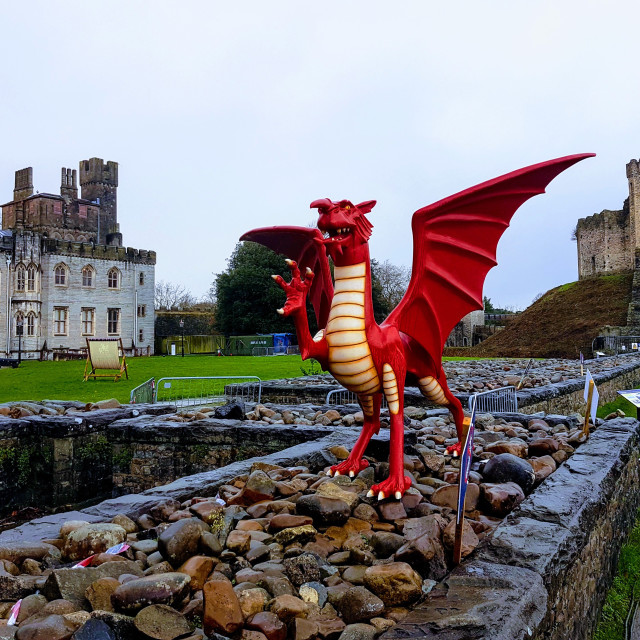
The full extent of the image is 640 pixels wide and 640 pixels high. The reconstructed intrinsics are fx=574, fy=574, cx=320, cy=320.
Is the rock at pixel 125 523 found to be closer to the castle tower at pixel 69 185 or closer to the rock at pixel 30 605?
the rock at pixel 30 605

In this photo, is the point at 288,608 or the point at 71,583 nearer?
the point at 288,608

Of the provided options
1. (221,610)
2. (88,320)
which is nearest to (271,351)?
(88,320)

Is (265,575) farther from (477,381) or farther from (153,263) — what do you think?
(153,263)

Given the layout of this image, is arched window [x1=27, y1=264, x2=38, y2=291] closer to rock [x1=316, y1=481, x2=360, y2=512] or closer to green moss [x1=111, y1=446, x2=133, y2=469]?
green moss [x1=111, y1=446, x2=133, y2=469]

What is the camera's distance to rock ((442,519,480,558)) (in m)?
2.66

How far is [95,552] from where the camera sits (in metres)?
2.78

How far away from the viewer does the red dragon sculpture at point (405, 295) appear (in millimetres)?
3316

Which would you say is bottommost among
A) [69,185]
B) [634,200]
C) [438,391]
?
[438,391]

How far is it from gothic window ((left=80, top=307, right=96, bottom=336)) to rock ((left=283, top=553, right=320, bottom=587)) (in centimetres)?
3230

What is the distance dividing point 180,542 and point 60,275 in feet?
106

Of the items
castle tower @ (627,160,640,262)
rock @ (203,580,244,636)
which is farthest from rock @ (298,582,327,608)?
castle tower @ (627,160,640,262)

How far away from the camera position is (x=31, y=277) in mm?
30656

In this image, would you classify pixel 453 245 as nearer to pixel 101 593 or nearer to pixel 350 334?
pixel 350 334

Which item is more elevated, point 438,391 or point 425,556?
point 438,391
